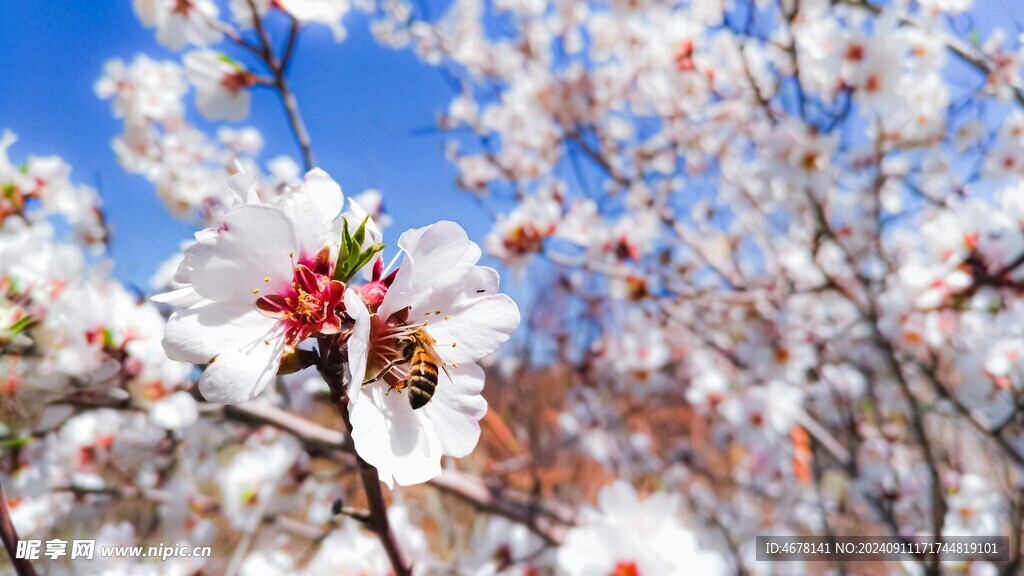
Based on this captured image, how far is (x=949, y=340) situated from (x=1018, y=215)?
34.7 inches

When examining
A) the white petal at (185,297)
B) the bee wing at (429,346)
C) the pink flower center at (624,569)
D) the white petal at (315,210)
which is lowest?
the pink flower center at (624,569)

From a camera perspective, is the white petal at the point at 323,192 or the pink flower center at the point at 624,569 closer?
the white petal at the point at 323,192

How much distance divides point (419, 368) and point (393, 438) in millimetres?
66

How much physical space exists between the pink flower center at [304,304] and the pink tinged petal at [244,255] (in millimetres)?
15

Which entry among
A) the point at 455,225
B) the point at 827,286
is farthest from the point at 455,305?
the point at 827,286

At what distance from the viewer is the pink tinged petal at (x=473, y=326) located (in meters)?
0.50

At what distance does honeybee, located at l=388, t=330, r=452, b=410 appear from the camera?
468 mm

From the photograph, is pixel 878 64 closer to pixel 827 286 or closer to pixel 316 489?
pixel 827 286

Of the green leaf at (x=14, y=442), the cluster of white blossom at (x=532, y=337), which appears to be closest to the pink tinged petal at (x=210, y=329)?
the cluster of white blossom at (x=532, y=337)

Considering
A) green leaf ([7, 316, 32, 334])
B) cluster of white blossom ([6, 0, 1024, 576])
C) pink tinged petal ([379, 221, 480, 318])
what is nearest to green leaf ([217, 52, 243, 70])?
cluster of white blossom ([6, 0, 1024, 576])

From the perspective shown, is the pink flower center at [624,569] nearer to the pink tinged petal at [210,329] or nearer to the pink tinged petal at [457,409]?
the pink tinged petal at [457,409]

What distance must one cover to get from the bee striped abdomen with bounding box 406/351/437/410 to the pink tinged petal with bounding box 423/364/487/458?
0.12ft

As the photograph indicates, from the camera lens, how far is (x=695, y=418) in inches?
156

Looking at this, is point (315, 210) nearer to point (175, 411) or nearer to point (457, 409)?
point (457, 409)
